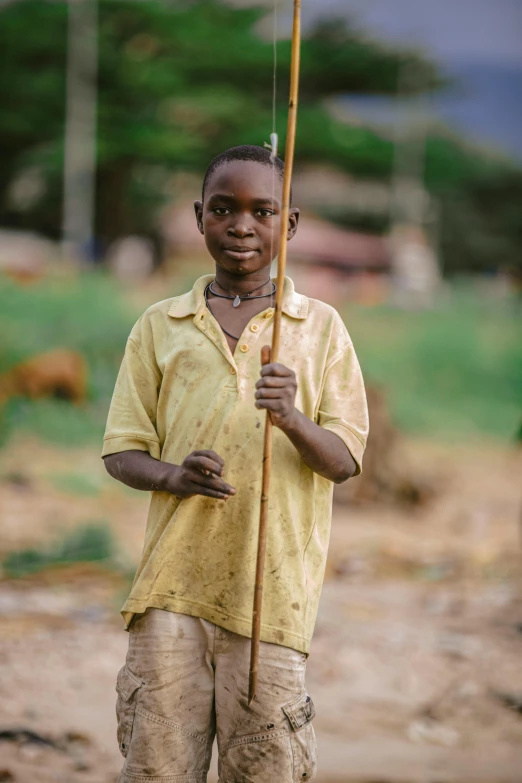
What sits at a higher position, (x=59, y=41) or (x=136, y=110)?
(x=59, y=41)

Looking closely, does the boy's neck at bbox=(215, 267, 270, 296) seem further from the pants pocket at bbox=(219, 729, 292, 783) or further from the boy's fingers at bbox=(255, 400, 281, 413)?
the pants pocket at bbox=(219, 729, 292, 783)

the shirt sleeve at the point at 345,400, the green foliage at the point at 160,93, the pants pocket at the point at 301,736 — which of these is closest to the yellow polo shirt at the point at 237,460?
the shirt sleeve at the point at 345,400

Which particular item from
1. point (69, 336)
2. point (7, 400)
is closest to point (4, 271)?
point (69, 336)

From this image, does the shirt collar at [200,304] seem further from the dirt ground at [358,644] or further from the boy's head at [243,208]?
the dirt ground at [358,644]

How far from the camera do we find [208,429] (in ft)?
7.13

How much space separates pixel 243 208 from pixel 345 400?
0.46 meters

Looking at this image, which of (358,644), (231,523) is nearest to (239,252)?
(231,523)

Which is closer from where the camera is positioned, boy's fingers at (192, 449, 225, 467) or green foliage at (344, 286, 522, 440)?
boy's fingers at (192, 449, 225, 467)

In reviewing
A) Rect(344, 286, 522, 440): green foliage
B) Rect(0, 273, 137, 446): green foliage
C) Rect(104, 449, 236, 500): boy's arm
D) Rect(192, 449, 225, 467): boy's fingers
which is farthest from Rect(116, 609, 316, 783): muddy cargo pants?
Rect(344, 286, 522, 440): green foliage

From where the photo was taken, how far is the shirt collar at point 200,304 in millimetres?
2229

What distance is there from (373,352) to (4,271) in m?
5.27

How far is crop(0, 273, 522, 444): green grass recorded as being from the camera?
29.4ft

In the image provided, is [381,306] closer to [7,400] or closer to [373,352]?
[373,352]

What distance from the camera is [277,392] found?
1.95 m
